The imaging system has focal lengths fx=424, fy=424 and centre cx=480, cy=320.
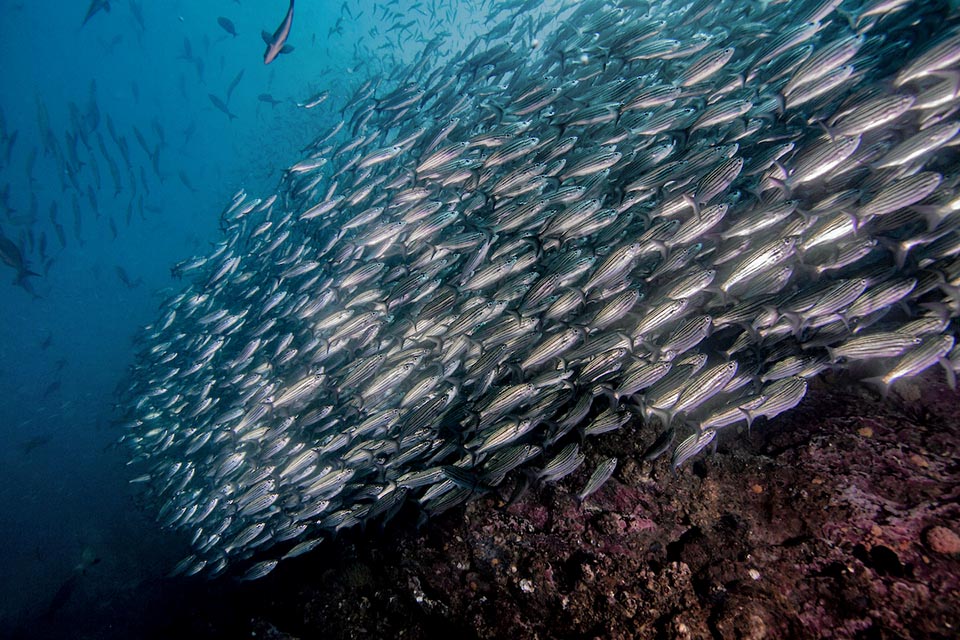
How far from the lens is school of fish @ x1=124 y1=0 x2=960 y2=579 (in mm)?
3885

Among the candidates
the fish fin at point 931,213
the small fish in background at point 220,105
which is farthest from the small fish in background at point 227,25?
the fish fin at point 931,213

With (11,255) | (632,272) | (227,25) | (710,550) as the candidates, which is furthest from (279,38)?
(227,25)

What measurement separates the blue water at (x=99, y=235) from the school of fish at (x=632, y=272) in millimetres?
8863

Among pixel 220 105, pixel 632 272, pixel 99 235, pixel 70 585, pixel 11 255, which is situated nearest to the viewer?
pixel 632 272

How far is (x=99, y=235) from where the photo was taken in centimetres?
9862

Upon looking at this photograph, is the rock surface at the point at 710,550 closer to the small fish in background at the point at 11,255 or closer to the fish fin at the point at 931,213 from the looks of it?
the fish fin at the point at 931,213

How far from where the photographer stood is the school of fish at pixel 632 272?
388 cm

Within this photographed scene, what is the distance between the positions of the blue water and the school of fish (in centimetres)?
886

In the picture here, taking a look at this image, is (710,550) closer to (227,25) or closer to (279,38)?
(279,38)

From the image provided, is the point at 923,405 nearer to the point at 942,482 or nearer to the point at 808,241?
the point at 942,482

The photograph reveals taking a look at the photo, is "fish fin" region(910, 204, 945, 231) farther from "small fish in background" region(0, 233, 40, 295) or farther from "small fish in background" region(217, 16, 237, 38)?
"small fish in background" region(217, 16, 237, 38)

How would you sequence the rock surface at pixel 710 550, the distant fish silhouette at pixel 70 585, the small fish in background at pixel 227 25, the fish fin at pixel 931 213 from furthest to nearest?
1. the small fish in background at pixel 227 25
2. the distant fish silhouette at pixel 70 585
3. the fish fin at pixel 931 213
4. the rock surface at pixel 710 550

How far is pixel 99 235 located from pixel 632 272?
131m

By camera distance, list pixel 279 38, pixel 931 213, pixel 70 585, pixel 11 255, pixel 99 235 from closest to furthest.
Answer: pixel 931 213 < pixel 279 38 < pixel 11 255 < pixel 70 585 < pixel 99 235
